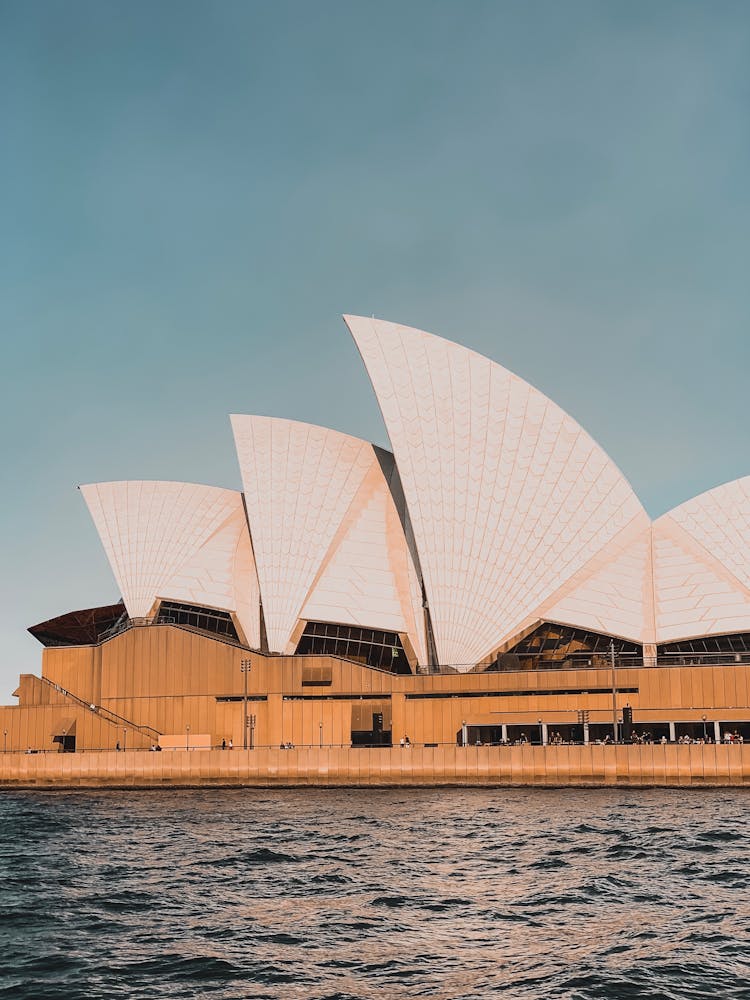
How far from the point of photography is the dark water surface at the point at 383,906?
15.6 meters

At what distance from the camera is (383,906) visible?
20.3 meters

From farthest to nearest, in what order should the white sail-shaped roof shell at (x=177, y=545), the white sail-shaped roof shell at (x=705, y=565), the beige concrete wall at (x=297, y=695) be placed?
the white sail-shaped roof shell at (x=177, y=545) → the white sail-shaped roof shell at (x=705, y=565) → the beige concrete wall at (x=297, y=695)

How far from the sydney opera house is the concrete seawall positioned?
4.64m

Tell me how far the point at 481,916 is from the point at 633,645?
3814 centimetres

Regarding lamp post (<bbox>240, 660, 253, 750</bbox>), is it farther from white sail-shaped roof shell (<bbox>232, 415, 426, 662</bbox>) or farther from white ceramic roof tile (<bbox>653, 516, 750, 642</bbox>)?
white ceramic roof tile (<bbox>653, 516, 750, 642</bbox>)

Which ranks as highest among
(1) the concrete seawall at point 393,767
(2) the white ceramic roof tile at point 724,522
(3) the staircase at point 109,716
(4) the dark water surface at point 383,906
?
(2) the white ceramic roof tile at point 724,522

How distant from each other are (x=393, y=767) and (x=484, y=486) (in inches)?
641

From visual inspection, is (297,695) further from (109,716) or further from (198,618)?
(109,716)

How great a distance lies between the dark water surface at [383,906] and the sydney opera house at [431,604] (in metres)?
20.2

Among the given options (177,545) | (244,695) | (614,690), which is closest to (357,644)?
(244,695)

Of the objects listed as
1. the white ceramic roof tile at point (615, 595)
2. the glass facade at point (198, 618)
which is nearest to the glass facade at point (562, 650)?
the white ceramic roof tile at point (615, 595)

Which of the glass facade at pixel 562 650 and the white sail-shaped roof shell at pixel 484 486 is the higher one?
the white sail-shaped roof shell at pixel 484 486

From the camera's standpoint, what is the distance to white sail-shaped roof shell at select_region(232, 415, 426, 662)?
59.6m

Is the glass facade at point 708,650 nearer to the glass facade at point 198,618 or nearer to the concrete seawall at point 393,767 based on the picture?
the concrete seawall at point 393,767
